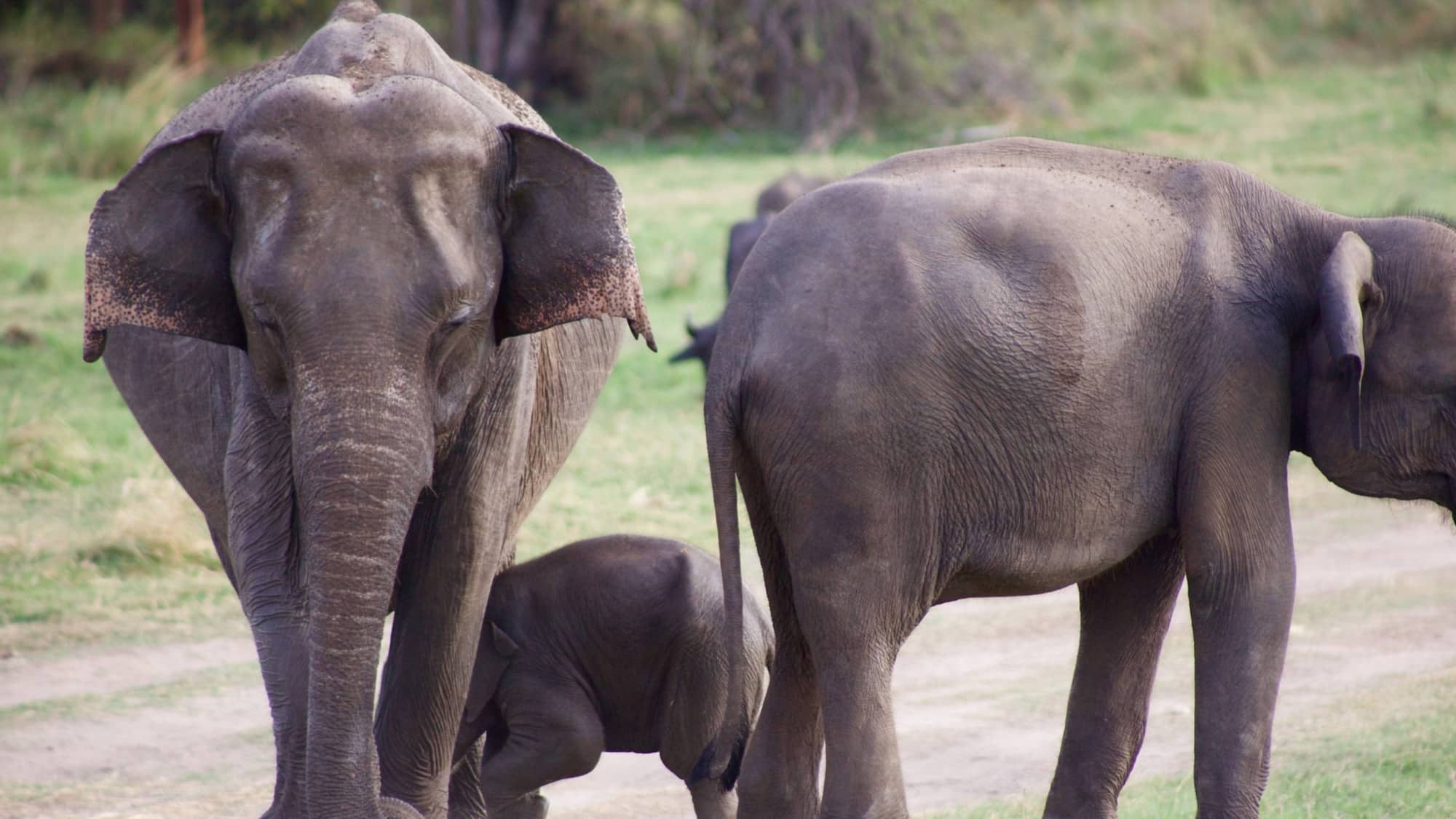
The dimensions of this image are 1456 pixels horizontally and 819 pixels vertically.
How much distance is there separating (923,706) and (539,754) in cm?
170

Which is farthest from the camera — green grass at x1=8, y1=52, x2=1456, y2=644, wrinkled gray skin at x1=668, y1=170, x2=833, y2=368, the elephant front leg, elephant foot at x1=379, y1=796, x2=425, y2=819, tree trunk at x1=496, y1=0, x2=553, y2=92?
tree trunk at x1=496, y1=0, x2=553, y2=92

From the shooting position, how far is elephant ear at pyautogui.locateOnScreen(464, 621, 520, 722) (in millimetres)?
5305

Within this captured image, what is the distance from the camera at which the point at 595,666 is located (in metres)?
5.38

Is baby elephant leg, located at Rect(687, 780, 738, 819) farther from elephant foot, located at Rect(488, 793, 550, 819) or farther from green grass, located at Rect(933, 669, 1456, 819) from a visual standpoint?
green grass, located at Rect(933, 669, 1456, 819)

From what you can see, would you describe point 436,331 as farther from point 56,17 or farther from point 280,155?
point 56,17

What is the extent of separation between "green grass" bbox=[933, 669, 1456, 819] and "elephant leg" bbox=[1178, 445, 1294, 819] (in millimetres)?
1027

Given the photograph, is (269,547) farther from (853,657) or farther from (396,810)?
(853,657)

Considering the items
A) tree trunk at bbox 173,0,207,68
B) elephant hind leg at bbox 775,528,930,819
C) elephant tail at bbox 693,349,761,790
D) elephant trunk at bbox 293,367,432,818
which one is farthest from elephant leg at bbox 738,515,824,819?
tree trunk at bbox 173,0,207,68

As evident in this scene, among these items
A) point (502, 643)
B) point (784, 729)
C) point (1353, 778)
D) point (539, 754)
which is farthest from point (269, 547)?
point (1353, 778)

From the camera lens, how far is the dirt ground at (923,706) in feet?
18.6

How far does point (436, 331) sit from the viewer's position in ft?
12.1

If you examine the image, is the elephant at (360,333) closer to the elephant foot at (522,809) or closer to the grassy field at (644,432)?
the elephant foot at (522,809)

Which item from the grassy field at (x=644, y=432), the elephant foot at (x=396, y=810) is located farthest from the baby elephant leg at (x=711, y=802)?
the elephant foot at (x=396, y=810)

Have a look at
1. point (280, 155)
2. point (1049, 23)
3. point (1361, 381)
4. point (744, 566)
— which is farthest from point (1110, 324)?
point (1049, 23)
